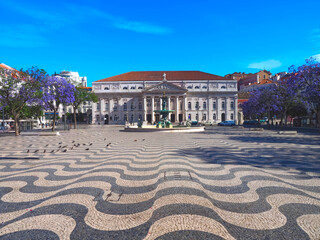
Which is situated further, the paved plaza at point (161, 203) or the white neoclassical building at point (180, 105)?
the white neoclassical building at point (180, 105)

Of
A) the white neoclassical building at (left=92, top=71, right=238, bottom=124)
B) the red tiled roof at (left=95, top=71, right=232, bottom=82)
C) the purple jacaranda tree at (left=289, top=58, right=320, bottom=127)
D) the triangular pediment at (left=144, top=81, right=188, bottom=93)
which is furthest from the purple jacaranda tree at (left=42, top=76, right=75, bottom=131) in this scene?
the red tiled roof at (left=95, top=71, right=232, bottom=82)

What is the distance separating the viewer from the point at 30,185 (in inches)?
163

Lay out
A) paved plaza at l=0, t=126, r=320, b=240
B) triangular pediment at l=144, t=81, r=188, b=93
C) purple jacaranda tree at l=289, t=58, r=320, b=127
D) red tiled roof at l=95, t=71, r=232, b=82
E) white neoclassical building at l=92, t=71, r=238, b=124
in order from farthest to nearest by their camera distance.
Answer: red tiled roof at l=95, t=71, r=232, b=82, white neoclassical building at l=92, t=71, r=238, b=124, triangular pediment at l=144, t=81, r=188, b=93, purple jacaranda tree at l=289, t=58, r=320, b=127, paved plaza at l=0, t=126, r=320, b=240

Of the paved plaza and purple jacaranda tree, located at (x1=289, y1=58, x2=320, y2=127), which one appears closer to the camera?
the paved plaza

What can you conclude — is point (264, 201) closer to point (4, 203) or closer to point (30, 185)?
point (4, 203)

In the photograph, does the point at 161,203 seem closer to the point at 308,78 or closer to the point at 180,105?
the point at 308,78


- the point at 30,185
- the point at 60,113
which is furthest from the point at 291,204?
the point at 60,113

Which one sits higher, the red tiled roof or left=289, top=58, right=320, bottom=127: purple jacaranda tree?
the red tiled roof

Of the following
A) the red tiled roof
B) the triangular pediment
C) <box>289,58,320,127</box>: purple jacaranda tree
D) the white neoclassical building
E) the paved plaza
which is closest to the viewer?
the paved plaza

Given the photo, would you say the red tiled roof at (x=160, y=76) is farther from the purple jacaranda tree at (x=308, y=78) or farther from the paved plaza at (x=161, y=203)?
the paved plaza at (x=161, y=203)

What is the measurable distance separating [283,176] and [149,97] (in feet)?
200

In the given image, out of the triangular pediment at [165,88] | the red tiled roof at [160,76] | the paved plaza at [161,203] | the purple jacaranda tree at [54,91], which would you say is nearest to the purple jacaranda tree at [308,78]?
the paved plaza at [161,203]

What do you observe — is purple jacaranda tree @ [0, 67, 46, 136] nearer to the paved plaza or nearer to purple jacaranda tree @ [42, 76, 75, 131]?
purple jacaranda tree @ [42, 76, 75, 131]

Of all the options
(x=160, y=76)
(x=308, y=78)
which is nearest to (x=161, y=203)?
(x=308, y=78)
